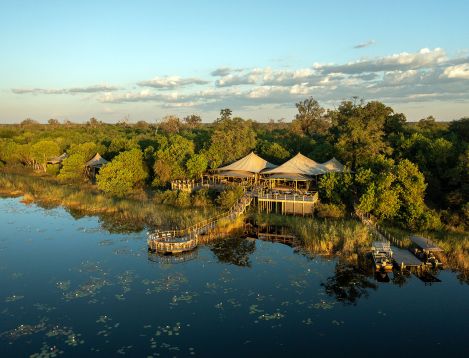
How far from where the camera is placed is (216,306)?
69.4 feet

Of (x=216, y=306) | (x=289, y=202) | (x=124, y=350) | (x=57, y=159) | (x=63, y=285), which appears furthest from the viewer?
(x=57, y=159)

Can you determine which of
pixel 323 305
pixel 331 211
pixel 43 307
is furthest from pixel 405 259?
pixel 43 307

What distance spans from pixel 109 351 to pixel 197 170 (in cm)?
3183

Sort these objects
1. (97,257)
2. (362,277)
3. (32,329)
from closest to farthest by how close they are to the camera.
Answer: (32,329), (362,277), (97,257)

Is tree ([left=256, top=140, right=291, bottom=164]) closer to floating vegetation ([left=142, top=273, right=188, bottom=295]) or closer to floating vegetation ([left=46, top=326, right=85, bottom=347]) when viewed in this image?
floating vegetation ([left=142, top=273, right=188, bottom=295])

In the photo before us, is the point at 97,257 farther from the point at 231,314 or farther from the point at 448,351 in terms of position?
the point at 448,351

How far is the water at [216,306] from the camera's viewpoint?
57.8 ft

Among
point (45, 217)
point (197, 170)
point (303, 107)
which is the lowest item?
point (45, 217)

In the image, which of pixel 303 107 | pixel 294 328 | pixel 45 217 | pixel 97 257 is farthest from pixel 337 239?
pixel 303 107

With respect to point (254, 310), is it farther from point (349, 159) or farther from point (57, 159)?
point (57, 159)

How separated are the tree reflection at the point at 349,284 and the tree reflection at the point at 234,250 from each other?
5791 mm

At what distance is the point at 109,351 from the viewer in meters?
17.1

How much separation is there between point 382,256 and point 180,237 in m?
14.6

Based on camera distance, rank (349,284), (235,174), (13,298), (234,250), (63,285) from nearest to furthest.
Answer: (13,298) → (63,285) → (349,284) → (234,250) → (235,174)
